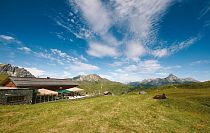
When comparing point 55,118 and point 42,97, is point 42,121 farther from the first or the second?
point 42,97

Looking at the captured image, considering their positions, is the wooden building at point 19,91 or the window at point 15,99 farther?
the window at point 15,99

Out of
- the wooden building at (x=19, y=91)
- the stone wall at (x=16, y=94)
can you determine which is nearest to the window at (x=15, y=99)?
the wooden building at (x=19, y=91)

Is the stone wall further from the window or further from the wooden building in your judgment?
the window

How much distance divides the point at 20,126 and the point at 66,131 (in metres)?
6.37

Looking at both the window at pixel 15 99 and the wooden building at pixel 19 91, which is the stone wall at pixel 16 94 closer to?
the wooden building at pixel 19 91

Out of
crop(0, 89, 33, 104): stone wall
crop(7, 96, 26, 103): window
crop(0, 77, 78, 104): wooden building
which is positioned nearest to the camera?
crop(0, 89, 33, 104): stone wall

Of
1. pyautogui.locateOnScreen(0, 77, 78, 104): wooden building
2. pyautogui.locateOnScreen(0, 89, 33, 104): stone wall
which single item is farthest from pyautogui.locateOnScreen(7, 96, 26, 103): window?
pyautogui.locateOnScreen(0, 89, 33, 104): stone wall

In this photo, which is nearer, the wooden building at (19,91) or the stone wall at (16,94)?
the stone wall at (16,94)

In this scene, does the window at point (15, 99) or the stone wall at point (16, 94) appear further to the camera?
the window at point (15, 99)

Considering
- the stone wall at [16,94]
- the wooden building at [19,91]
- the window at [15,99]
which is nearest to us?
the stone wall at [16,94]

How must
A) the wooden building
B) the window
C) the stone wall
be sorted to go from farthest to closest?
the window → the wooden building → the stone wall

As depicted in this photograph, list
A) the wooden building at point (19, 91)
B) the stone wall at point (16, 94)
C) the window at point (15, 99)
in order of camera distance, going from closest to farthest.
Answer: the stone wall at point (16, 94), the wooden building at point (19, 91), the window at point (15, 99)

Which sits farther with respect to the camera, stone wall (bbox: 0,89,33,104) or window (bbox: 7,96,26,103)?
window (bbox: 7,96,26,103)

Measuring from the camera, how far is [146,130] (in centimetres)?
1966
